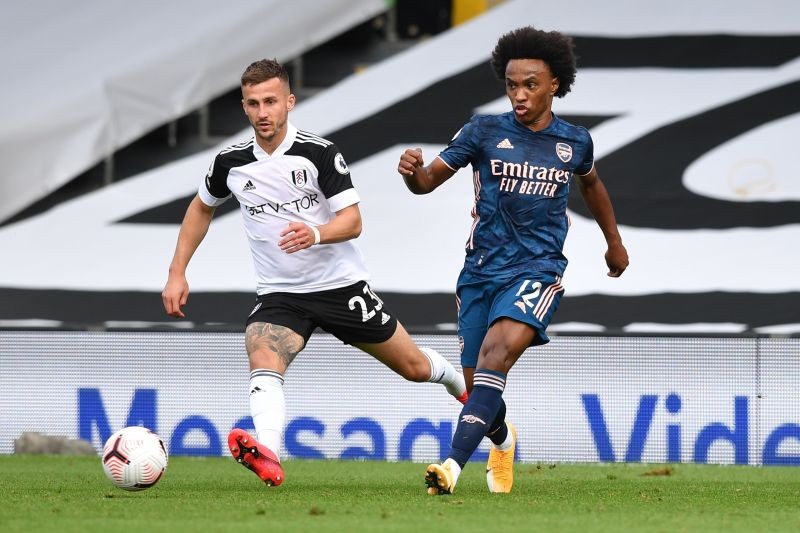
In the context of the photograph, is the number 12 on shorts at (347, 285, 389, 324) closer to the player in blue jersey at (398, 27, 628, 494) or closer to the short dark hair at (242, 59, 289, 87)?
the player in blue jersey at (398, 27, 628, 494)

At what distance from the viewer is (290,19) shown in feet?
49.2

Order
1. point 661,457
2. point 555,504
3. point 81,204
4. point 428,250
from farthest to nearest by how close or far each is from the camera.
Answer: point 81,204
point 428,250
point 661,457
point 555,504

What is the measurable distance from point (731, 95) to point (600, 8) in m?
1.83

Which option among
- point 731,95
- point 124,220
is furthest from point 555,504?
Result: point 731,95

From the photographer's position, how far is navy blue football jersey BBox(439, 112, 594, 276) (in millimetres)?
6219

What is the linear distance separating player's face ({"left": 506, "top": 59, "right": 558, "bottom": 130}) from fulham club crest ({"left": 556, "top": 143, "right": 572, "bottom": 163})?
13 centimetres

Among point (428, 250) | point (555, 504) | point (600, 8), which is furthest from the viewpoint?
→ point (600, 8)

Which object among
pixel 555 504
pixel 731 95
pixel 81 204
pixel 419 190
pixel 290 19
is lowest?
pixel 555 504

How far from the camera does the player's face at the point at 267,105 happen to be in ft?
20.8

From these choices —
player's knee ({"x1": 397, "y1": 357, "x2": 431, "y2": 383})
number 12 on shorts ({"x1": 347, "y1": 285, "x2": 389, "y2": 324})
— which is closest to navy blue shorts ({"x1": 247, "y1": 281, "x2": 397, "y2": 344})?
number 12 on shorts ({"x1": 347, "y1": 285, "x2": 389, "y2": 324})

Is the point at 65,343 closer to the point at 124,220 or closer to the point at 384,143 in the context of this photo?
the point at 124,220

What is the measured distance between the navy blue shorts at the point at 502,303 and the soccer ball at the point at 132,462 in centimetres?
153

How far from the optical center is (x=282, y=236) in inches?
246

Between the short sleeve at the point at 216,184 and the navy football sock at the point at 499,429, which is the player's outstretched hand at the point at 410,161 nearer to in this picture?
the short sleeve at the point at 216,184
